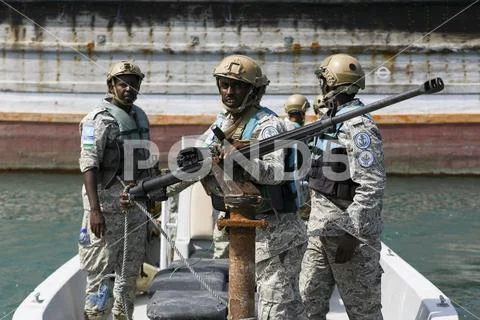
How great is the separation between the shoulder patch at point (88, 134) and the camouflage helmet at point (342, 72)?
164cm

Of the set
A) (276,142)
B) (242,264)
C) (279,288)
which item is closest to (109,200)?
(279,288)

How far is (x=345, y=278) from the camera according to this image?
4.55m

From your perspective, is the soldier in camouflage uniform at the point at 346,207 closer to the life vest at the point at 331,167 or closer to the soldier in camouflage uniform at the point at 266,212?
the life vest at the point at 331,167

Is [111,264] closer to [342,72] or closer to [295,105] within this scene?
Result: [342,72]

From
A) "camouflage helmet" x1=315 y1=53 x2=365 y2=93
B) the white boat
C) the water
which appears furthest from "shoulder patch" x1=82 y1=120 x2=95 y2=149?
the water

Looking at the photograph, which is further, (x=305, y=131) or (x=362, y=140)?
(x=362, y=140)

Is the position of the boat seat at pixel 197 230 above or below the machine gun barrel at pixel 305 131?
below

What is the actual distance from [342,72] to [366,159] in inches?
22.7

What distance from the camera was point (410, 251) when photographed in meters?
11.1

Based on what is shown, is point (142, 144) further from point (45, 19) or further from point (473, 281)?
point (45, 19)

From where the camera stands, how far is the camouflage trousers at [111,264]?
16.9 ft

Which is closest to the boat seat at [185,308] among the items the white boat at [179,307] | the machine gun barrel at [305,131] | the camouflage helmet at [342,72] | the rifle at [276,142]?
the white boat at [179,307]

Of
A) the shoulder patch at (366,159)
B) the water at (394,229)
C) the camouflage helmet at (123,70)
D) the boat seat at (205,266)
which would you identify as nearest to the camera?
the shoulder patch at (366,159)

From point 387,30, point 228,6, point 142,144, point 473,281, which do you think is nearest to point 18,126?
point 228,6
